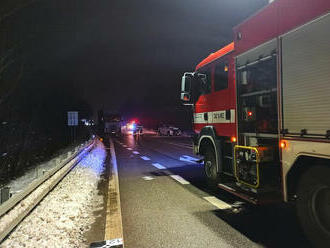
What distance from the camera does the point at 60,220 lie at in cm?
489

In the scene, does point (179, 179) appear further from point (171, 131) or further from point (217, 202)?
point (171, 131)

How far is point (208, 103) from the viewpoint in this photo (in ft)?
23.4

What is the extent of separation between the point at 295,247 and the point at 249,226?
3.07 feet

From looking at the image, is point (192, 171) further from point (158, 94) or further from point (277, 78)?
point (158, 94)

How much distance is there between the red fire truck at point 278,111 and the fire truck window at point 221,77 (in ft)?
0.07

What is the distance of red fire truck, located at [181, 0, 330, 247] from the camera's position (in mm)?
3502

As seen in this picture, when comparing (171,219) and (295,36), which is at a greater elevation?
(295,36)

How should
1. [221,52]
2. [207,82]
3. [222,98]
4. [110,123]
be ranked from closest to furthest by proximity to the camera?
1. [222,98]
2. [221,52]
3. [207,82]
4. [110,123]

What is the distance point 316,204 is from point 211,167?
3529mm

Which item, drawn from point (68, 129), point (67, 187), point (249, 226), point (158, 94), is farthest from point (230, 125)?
point (158, 94)

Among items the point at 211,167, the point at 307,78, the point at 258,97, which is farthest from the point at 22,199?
the point at 307,78

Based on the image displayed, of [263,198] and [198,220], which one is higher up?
[263,198]

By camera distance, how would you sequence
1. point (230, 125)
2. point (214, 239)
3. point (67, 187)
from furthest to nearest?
1. point (67, 187)
2. point (230, 125)
3. point (214, 239)

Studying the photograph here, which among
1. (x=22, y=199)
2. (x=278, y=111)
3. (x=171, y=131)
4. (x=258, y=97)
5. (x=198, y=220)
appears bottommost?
(x=198, y=220)
